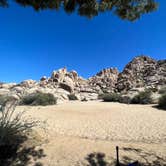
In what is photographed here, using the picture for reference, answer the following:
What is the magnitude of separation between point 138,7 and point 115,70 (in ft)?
182

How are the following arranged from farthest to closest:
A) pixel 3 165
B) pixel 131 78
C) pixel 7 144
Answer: pixel 131 78
pixel 7 144
pixel 3 165

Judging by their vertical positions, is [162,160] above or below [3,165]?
above

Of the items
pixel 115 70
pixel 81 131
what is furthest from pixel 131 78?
pixel 81 131

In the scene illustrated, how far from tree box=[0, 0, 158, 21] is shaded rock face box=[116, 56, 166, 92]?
3752 centimetres

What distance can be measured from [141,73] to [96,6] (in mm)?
50173

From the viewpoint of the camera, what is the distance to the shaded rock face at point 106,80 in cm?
4847

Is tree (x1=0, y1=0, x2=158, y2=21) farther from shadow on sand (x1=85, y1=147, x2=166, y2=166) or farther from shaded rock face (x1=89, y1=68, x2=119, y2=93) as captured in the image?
shaded rock face (x1=89, y1=68, x2=119, y2=93)

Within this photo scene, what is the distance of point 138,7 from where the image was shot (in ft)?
17.8

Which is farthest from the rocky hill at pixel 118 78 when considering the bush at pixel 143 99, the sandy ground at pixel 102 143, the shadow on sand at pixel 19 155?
the shadow on sand at pixel 19 155

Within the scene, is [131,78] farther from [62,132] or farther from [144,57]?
[62,132]

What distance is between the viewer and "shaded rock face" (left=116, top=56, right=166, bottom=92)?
44.8 m

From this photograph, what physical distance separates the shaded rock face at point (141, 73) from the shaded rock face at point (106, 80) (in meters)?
1.59

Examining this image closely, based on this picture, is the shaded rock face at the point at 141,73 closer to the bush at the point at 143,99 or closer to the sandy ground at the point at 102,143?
the bush at the point at 143,99

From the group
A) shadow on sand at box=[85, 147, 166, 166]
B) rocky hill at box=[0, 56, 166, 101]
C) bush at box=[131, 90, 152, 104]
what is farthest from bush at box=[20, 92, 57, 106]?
rocky hill at box=[0, 56, 166, 101]
